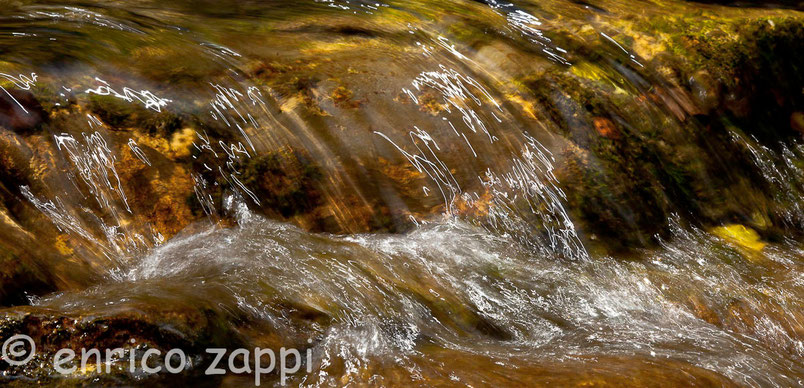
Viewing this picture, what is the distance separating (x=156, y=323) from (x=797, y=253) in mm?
4765

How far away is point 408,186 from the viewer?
4.55 metres

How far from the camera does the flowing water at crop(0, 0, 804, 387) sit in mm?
3494

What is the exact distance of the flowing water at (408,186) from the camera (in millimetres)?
3494

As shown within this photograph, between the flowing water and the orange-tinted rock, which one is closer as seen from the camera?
the flowing water

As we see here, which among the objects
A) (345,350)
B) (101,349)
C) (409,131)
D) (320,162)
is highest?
(409,131)

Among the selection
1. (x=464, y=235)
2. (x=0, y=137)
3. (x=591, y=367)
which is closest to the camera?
(x=591, y=367)

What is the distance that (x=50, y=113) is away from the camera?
4176 millimetres

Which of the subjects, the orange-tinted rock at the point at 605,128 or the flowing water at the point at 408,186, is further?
the orange-tinted rock at the point at 605,128

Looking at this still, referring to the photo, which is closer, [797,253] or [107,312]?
[107,312]

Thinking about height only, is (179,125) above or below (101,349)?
above

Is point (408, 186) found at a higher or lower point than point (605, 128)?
lower

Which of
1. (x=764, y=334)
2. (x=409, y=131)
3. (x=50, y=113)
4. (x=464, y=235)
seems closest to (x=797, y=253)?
(x=764, y=334)

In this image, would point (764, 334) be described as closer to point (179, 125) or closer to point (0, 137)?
point (179, 125)

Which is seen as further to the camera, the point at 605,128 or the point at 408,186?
the point at 605,128
